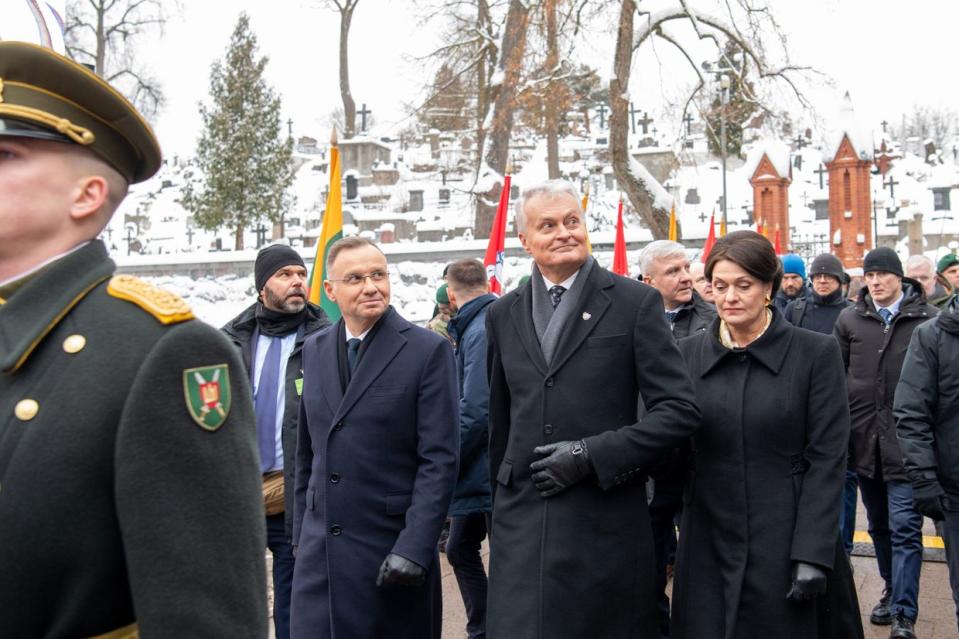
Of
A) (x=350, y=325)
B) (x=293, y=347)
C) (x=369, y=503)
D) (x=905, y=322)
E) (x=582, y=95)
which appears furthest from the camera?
(x=582, y=95)

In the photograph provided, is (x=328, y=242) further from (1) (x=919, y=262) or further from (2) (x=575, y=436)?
(1) (x=919, y=262)

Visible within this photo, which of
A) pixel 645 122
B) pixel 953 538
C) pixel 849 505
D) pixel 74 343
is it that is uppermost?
pixel 645 122

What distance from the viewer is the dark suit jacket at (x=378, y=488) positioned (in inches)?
154

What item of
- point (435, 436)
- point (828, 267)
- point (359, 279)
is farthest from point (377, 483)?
point (828, 267)

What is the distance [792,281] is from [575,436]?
23.6 feet

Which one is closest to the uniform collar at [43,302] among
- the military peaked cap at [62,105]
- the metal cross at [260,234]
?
the military peaked cap at [62,105]

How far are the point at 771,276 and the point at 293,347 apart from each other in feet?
8.42

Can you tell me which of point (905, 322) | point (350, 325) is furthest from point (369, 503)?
point (905, 322)

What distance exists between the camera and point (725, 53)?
2138 centimetres

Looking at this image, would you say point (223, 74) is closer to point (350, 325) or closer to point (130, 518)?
point (350, 325)

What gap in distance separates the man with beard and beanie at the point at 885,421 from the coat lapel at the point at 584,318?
2979 millimetres

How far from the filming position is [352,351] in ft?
14.1

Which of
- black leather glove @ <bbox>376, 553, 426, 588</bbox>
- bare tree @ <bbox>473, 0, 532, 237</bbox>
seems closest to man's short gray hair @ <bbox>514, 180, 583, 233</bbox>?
black leather glove @ <bbox>376, 553, 426, 588</bbox>

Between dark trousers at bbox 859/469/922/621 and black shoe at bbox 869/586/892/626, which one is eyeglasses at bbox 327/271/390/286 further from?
black shoe at bbox 869/586/892/626
